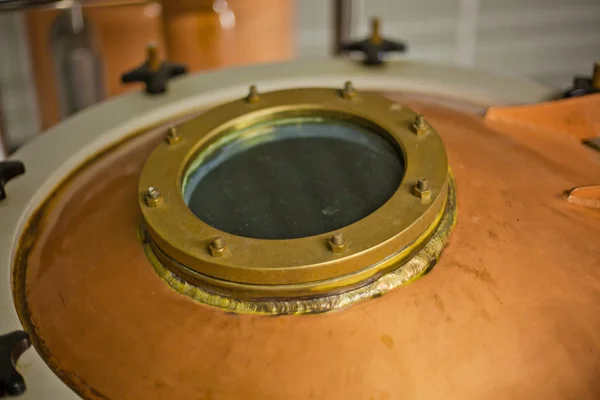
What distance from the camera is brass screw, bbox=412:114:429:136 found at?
104 cm

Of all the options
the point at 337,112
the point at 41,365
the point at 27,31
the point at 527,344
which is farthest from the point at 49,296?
the point at 27,31

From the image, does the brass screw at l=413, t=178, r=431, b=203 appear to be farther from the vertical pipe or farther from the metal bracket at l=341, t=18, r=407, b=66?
the vertical pipe

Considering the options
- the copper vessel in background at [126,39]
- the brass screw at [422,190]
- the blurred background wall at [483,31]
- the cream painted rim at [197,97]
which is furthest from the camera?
the blurred background wall at [483,31]

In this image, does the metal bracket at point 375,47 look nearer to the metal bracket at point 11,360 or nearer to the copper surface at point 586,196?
the copper surface at point 586,196

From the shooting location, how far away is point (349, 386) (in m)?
A: 0.78

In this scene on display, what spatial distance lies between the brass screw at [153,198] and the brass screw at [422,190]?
0.38 m

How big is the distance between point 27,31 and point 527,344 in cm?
189

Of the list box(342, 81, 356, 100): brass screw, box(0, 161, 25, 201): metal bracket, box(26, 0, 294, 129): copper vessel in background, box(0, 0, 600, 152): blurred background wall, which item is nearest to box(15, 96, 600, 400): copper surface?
box(0, 161, 25, 201): metal bracket

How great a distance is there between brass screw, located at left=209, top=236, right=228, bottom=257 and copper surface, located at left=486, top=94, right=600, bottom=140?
66cm

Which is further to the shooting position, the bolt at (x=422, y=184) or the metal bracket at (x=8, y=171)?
the metal bracket at (x=8, y=171)

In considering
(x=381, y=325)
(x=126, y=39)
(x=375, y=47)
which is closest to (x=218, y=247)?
(x=381, y=325)

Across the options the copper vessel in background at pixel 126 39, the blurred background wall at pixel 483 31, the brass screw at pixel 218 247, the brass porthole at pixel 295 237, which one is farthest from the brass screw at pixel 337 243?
the blurred background wall at pixel 483 31

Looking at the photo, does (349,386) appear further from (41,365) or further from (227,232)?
(41,365)

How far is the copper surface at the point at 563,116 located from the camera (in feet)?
3.85
